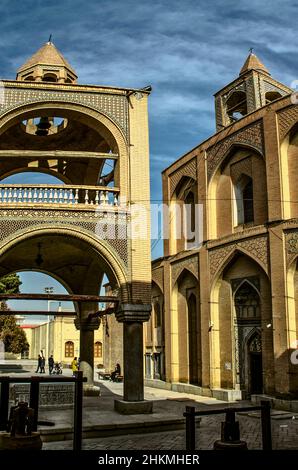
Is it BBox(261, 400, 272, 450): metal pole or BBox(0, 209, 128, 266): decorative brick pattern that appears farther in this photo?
BBox(0, 209, 128, 266): decorative brick pattern

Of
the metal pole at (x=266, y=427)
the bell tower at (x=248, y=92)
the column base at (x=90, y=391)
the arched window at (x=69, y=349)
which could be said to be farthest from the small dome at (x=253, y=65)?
the arched window at (x=69, y=349)

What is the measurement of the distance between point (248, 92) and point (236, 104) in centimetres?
131

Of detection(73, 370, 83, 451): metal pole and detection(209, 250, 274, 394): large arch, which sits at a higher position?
detection(209, 250, 274, 394): large arch

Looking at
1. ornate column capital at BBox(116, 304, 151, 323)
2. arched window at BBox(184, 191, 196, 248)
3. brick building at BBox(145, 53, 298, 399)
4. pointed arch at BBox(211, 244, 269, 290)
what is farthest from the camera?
arched window at BBox(184, 191, 196, 248)

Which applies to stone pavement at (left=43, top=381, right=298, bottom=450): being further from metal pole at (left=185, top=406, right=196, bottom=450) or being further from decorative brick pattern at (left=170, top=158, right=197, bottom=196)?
decorative brick pattern at (left=170, top=158, right=197, bottom=196)

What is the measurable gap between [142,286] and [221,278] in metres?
7.80

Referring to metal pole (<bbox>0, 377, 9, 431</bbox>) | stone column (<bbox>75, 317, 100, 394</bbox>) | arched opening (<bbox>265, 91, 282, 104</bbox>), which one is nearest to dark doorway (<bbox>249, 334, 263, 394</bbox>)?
stone column (<bbox>75, 317, 100, 394</bbox>)

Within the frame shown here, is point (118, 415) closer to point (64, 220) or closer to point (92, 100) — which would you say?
point (64, 220)

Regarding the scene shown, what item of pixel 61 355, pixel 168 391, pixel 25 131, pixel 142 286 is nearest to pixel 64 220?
pixel 142 286

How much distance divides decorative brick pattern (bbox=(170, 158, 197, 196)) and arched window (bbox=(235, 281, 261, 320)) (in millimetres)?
5817

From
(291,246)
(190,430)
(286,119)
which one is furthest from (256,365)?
(190,430)

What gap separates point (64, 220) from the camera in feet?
43.2

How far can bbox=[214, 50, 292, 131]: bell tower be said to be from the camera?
71.4ft

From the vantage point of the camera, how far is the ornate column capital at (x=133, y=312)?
13039 mm
